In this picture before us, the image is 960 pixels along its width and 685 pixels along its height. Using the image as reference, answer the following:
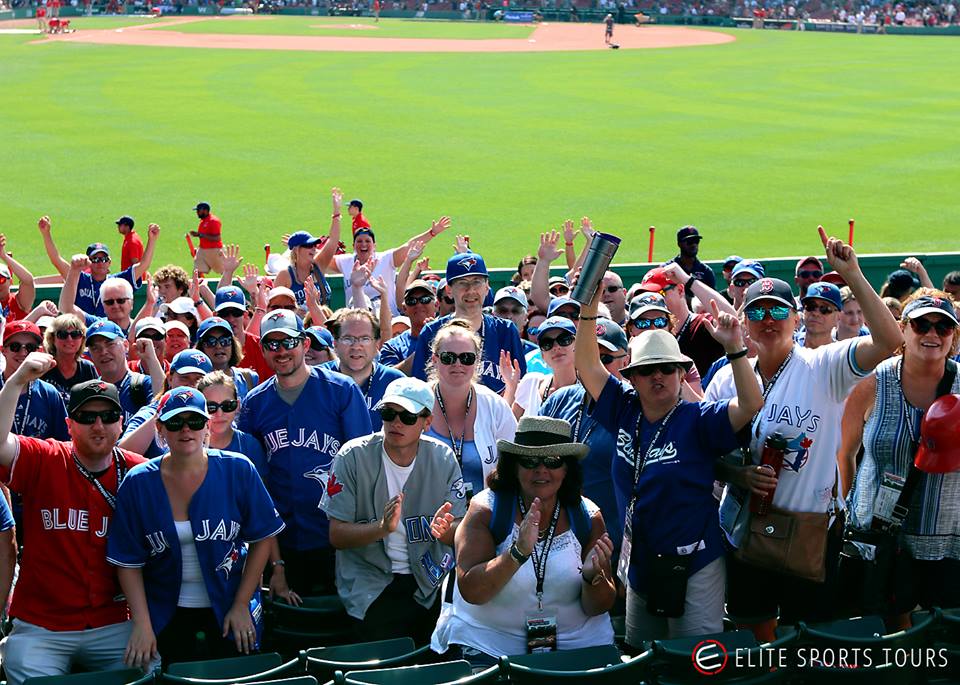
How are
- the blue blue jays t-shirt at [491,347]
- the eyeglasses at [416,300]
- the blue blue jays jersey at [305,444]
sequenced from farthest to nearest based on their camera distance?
the eyeglasses at [416,300] → the blue blue jays t-shirt at [491,347] → the blue blue jays jersey at [305,444]

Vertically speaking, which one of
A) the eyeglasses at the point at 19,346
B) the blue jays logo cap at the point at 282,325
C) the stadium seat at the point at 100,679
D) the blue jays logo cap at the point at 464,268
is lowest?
the stadium seat at the point at 100,679

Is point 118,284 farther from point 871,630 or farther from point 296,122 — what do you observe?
point 296,122

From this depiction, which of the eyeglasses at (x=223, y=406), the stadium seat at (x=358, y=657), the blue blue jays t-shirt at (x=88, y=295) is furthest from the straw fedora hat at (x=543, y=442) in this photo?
the blue blue jays t-shirt at (x=88, y=295)

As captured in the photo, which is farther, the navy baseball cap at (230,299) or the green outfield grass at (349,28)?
the green outfield grass at (349,28)

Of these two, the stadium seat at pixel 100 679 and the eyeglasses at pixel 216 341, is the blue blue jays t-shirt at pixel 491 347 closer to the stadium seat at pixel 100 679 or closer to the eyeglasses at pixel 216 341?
the eyeglasses at pixel 216 341

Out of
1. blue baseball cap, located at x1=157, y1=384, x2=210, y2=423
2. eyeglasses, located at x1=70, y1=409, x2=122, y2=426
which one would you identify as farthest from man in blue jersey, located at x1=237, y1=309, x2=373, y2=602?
eyeglasses, located at x1=70, y1=409, x2=122, y2=426

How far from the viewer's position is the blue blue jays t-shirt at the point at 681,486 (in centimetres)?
508

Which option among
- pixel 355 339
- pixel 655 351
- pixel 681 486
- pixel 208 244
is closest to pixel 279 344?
pixel 355 339

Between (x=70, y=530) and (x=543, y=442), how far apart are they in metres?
2.19

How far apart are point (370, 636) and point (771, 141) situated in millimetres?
25488

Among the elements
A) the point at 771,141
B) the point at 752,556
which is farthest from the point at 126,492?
the point at 771,141

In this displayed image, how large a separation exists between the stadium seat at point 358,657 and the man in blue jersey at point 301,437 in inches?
47.9

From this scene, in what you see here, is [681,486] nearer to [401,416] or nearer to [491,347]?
[401,416]

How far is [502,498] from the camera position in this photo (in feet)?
15.6
